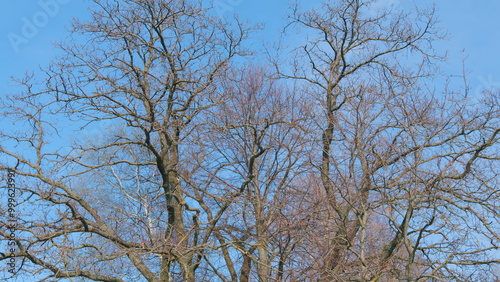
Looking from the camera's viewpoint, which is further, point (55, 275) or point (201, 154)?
point (201, 154)

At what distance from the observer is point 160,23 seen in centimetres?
1223

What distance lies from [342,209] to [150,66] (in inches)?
207

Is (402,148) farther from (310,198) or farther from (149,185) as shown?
(149,185)

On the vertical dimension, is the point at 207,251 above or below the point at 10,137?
below

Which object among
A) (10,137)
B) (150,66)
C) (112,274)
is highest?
(150,66)

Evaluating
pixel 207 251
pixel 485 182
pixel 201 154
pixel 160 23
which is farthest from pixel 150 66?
pixel 485 182

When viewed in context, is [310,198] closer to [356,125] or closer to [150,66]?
[356,125]

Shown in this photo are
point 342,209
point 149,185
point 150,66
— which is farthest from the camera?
point 149,185

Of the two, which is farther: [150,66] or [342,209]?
[150,66]

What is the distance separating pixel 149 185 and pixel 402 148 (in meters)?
9.34

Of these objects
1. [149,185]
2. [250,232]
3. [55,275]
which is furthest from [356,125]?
[149,185]

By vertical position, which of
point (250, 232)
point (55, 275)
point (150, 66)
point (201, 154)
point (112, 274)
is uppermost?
point (150, 66)

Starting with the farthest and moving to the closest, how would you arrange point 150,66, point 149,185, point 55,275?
point 149,185, point 150,66, point 55,275

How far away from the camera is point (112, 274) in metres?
12.4
